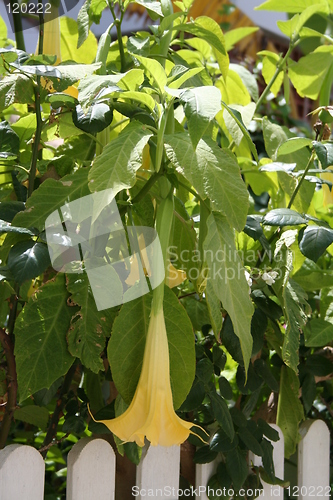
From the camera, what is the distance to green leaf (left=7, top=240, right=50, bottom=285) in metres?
0.50

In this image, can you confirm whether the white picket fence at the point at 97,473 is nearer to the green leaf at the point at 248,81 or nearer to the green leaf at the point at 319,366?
the green leaf at the point at 319,366

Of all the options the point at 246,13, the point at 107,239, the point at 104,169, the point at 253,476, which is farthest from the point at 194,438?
the point at 246,13

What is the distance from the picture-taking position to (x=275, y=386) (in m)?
0.76

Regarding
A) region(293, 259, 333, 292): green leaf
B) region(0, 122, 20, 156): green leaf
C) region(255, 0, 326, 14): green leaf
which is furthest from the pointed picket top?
region(255, 0, 326, 14): green leaf

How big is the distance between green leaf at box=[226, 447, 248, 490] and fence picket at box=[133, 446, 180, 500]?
71 mm

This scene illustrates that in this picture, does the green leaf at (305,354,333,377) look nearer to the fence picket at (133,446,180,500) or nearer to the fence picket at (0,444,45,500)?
the fence picket at (133,446,180,500)

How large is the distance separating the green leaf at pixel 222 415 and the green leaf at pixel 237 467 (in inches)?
1.8

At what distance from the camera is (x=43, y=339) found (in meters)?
0.57

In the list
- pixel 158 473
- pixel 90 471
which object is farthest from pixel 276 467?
pixel 90 471

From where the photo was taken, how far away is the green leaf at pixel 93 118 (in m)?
0.51

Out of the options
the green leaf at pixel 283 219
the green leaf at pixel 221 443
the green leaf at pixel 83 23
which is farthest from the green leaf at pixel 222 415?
the green leaf at pixel 83 23

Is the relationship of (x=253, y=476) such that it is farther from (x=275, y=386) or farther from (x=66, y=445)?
(x=66, y=445)

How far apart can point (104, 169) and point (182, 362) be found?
0.73 ft

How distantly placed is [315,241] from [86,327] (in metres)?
0.27
